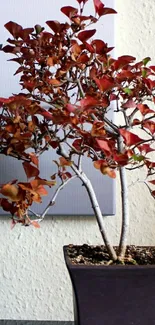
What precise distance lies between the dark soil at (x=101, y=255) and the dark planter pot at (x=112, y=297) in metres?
0.03

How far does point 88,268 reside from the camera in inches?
21.8

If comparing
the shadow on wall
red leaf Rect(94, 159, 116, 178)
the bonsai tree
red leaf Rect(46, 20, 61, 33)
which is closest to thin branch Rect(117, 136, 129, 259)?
the bonsai tree

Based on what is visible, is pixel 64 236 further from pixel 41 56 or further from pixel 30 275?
pixel 41 56

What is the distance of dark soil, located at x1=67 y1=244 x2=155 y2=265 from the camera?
60cm

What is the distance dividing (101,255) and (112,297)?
81 mm

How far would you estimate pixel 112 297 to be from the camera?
56 cm

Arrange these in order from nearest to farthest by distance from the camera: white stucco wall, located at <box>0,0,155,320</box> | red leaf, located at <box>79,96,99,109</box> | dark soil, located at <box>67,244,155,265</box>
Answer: red leaf, located at <box>79,96,99,109</box> → dark soil, located at <box>67,244,155,265</box> → white stucco wall, located at <box>0,0,155,320</box>

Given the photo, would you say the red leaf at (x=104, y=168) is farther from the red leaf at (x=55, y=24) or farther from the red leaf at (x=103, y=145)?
the red leaf at (x=55, y=24)

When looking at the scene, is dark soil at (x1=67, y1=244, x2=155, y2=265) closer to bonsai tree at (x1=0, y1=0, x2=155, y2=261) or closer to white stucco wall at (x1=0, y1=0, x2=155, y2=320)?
bonsai tree at (x1=0, y1=0, x2=155, y2=261)

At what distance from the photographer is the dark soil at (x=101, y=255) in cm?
60

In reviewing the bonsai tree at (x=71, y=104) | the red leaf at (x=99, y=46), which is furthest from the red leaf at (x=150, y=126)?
the red leaf at (x=99, y=46)

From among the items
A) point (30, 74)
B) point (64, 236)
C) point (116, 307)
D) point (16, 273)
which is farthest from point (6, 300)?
point (30, 74)

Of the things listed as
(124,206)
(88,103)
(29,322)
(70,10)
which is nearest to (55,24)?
(70,10)

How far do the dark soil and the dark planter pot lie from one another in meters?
0.03
